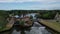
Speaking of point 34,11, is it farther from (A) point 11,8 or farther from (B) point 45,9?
(A) point 11,8

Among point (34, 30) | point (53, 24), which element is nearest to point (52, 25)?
point (53, 24)

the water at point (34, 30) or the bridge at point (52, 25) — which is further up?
the bridge at point (52, 25)

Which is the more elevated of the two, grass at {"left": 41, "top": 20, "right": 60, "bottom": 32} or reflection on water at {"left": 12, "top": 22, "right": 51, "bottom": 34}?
grass at {"left": 41, "top": 20, "right": 60, "bottom": 32}

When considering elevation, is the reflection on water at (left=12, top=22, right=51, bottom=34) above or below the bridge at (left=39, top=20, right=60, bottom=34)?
below

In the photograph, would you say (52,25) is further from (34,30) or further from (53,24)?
(34,30)

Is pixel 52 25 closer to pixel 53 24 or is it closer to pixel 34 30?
pixel 53 24

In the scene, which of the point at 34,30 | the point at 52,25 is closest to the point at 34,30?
the point at 34,30

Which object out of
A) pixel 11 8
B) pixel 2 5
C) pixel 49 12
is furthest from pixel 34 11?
pixel 2 5

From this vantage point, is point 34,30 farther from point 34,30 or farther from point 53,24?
point 53,24

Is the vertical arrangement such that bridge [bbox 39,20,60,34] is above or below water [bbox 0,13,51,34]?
above

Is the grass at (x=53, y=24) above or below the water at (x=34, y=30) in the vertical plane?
above

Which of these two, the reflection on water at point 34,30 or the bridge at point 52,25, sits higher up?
the bridge at point 52,25
